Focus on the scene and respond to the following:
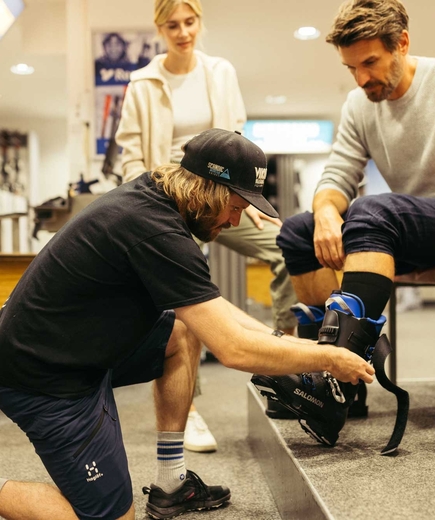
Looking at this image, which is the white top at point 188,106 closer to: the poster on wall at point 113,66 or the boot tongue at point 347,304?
the boot tongue at point 347,304

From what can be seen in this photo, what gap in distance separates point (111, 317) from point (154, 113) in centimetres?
113

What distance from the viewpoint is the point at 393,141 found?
183cm

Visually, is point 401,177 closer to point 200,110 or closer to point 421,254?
point 421,254

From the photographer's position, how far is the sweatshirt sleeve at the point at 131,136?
2.31 m

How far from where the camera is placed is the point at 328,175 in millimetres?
1986

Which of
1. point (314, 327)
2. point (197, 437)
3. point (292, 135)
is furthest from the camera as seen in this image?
point (292, 135)

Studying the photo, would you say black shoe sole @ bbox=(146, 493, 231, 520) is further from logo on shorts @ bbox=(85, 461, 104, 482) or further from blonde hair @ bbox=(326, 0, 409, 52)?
blonde hair @ bbox=(326, 0, 409, 52)

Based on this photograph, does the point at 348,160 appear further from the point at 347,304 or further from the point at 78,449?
the point at 78,449

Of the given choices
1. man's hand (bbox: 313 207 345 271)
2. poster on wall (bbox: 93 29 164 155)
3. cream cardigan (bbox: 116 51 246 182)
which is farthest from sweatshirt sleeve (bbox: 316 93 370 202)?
poster on wall (bbox: 93 29 164 155)

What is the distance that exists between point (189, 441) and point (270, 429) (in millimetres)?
464

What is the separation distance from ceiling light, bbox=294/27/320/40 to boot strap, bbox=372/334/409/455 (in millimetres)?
4975

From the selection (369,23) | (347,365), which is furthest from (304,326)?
(369,23)

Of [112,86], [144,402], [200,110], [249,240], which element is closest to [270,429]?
[249,240]

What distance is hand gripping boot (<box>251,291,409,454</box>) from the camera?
1.37 metres
